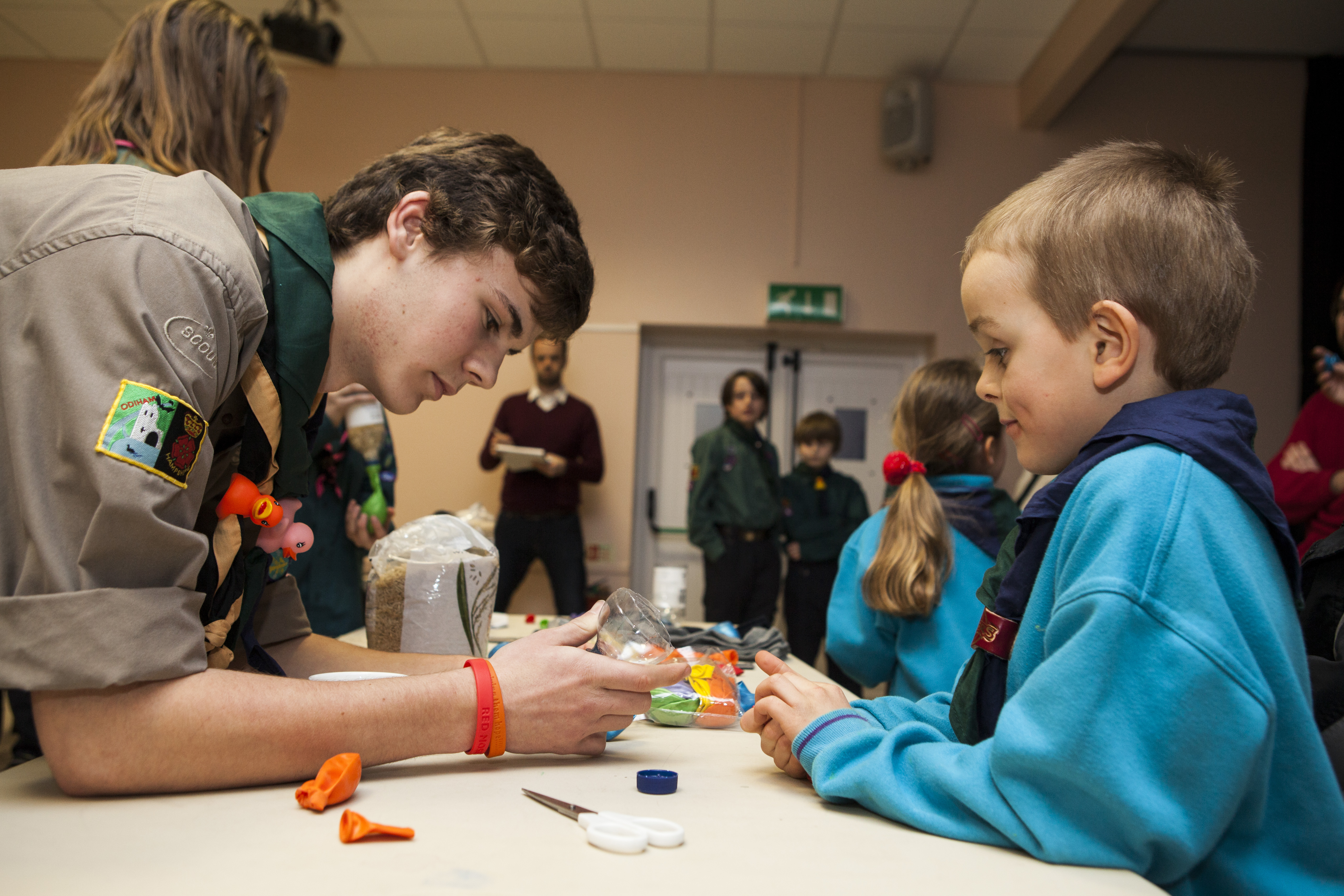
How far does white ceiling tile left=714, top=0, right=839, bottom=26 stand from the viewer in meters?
4.30

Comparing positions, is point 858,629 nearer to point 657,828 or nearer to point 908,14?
point 657,828

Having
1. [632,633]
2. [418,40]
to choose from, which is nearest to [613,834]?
[632,633]

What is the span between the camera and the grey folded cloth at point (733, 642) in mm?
1562

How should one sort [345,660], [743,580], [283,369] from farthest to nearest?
1. [743,580]
2. [345,660]
3. [283,369]

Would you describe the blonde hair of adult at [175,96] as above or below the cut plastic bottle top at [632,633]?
above

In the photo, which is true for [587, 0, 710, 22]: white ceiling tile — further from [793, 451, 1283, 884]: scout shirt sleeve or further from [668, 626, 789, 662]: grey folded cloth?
[793, 451, 1283, 884]: scout shirt sleeve

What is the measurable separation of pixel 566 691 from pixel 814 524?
359 cm

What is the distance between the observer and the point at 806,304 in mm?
4934

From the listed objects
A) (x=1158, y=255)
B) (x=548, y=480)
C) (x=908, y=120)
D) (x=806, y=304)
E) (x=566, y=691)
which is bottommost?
(x=566, y=691)

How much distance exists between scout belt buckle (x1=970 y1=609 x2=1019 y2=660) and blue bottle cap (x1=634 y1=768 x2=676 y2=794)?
11.7 inches

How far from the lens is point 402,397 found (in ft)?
3.36

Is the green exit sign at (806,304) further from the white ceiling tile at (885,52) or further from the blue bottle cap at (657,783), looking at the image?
the blue bottle cap at (657,783)

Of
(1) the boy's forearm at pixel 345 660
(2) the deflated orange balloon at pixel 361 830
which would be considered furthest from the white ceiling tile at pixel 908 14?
(2) the deflated orange balloon at pixel 361 830

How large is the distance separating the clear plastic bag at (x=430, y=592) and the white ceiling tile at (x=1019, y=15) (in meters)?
4.10
